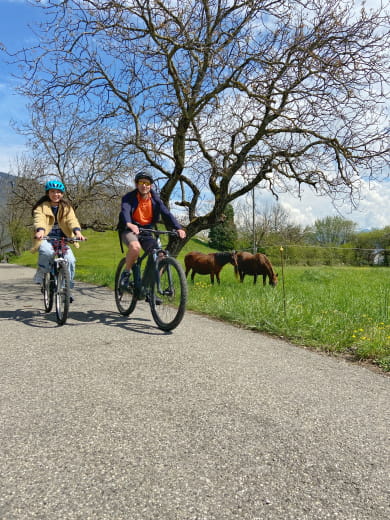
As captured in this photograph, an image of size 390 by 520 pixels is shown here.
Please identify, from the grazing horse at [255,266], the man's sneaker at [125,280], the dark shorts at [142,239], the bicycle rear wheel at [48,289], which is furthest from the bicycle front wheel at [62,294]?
the grazing horse at [255,266]

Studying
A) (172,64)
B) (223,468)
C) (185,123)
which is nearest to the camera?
(223,468)

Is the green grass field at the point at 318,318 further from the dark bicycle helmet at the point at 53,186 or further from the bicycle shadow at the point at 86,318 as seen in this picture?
the dark bicycle helmet at the point at 53,186

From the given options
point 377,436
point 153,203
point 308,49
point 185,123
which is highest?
point 308,49

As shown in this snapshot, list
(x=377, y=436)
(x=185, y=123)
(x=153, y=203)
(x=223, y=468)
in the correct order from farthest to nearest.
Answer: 1. (x=185, y=123)
2. (x=153, y=203)
3. (x=377, y=436)
4. (x=223, y=468)

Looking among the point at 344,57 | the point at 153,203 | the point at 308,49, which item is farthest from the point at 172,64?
the point at 153,203

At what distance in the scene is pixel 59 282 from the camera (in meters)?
6.03

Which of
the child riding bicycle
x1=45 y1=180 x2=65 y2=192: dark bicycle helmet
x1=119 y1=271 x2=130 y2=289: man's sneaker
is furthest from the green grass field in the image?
x1=45 y1=180 x2=65 y2=192: dark bicycle helmet

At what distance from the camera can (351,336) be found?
4980mm

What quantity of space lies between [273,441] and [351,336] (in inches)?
122

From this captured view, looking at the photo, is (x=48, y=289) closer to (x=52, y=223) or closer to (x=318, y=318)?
(x=52, y=223)

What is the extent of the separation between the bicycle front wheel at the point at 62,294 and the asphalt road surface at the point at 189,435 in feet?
4.09

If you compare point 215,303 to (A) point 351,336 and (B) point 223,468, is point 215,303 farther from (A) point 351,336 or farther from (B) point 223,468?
(B) point 223,468

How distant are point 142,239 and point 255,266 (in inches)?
257

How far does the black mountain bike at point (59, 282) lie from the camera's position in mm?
5702
